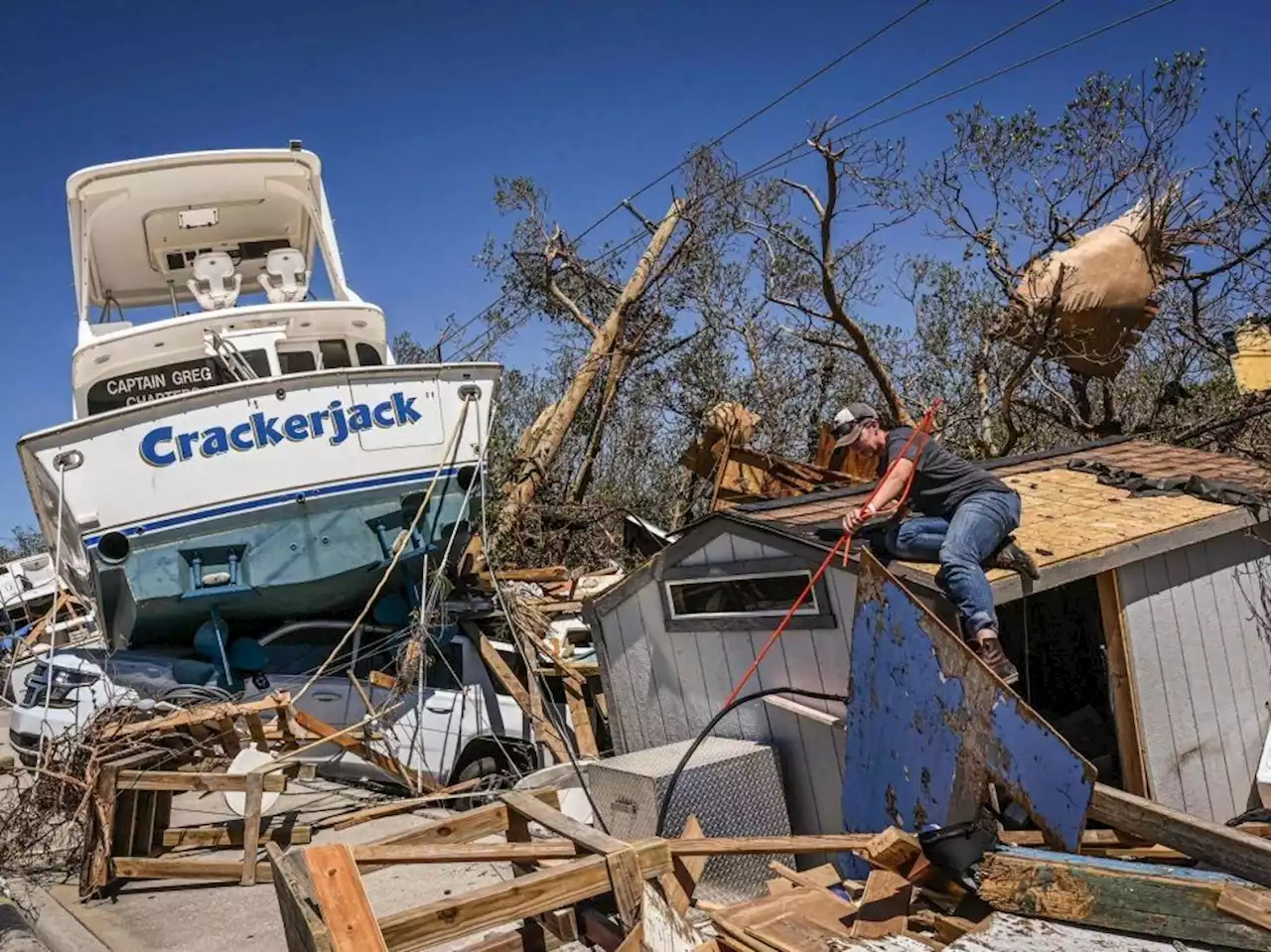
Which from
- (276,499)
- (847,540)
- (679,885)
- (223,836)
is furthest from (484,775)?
(679,885)

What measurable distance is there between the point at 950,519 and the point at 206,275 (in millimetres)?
10526

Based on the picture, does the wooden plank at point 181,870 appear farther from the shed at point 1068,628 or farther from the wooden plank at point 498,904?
the wooden plank at point 498,904

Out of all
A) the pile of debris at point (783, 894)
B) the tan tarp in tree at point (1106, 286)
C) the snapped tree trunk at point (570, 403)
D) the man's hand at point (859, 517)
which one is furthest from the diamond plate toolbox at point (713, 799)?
the snapped tree trunk at point (570, 403)

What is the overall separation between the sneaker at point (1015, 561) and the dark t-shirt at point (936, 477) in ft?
1.24

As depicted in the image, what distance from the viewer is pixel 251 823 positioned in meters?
8.12

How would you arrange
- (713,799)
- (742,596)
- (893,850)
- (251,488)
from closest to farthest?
1. (893,850)
2. (713,799)
3. (742,596)
4. (251,488)

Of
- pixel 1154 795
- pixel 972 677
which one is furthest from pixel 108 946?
pixel 1154 795

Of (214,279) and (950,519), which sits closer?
(950,519)

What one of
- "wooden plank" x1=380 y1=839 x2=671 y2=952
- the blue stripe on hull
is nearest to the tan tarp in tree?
the blue stripe on hull

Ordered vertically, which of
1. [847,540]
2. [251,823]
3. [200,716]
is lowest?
[251,823]

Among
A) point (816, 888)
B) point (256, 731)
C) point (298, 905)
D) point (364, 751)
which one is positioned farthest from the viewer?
point (364, 751)

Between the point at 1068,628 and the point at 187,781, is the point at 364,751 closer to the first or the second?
the point at 187,781

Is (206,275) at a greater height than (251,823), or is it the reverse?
(206,275)

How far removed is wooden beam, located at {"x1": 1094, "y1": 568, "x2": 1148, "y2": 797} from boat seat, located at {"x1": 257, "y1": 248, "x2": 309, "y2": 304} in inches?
412
